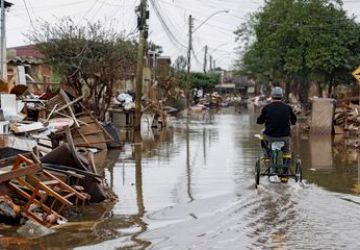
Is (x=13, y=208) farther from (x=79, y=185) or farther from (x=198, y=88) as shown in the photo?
(x=198, y=88)

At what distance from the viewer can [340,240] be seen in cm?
880

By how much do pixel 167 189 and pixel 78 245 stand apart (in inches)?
213

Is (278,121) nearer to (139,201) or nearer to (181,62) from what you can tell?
(139,201)

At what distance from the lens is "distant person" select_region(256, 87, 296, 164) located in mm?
13656

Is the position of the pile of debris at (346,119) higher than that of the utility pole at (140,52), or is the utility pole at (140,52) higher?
the utility pole at (140,52)

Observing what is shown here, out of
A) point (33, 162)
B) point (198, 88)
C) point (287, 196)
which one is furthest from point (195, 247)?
point (198, 88)

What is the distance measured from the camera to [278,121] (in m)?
13.7

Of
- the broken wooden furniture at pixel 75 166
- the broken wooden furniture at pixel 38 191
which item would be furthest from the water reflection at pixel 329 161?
the broken wooden furniture at pixel 38 191

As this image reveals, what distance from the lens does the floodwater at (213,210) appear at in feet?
29.2

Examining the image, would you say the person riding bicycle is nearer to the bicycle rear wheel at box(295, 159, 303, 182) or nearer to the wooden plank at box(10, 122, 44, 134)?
the bicycle rear wheel at box(295, 159, 303, 182)

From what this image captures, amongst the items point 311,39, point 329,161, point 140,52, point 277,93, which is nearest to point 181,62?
point 311,39

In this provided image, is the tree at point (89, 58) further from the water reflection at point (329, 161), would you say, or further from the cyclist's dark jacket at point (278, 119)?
the cyclist's dark jacket at point (278, 119)

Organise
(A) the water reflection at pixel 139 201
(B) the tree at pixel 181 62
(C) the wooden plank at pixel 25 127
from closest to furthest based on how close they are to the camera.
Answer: (A) the water reflection at pixel 139 201 → (C) the wooden plank at pixel 25 127 → (B) the tree at pixel 181 62

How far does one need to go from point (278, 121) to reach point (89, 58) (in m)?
18.9
